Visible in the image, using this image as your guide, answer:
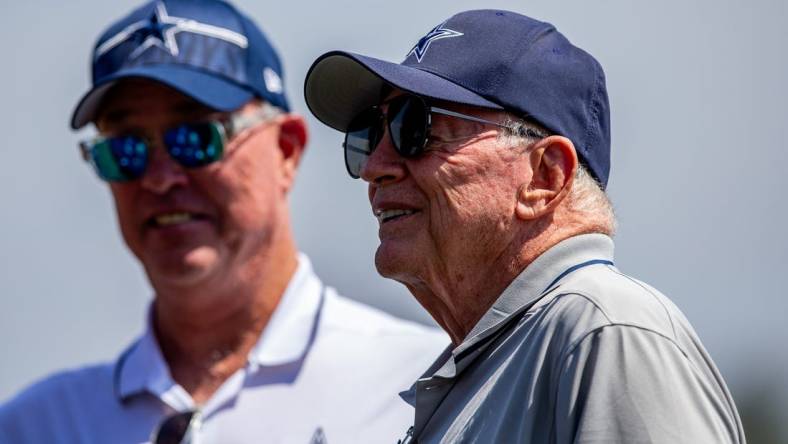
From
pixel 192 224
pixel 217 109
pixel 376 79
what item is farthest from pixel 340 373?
pixel 376 79

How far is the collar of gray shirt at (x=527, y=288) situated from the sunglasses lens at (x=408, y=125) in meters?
0.41

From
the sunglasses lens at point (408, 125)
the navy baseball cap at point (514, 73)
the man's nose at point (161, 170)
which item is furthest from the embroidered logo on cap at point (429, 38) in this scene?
the man's nose at point (161, 170)

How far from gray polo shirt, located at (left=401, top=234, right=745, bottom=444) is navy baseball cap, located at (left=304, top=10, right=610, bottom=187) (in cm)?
30

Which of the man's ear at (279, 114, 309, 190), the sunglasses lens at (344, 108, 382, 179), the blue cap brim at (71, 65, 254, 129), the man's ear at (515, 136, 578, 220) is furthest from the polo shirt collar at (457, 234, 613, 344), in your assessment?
the man's ear at (279, 114, 309, 190)

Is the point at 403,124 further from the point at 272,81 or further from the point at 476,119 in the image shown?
the point at 272,81

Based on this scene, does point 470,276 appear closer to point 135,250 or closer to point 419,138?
point 419,138

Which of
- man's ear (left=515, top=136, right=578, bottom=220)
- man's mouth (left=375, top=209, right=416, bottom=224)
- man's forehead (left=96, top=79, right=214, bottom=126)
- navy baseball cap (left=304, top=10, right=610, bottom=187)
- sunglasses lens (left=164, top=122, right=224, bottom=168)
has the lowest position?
sunglasses lens (left=164, top=122, right=224, bottom=168)

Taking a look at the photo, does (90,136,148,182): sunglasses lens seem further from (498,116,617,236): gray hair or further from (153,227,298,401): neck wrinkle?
(498,116,617,236): gray hair

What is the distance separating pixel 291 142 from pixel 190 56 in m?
0.52

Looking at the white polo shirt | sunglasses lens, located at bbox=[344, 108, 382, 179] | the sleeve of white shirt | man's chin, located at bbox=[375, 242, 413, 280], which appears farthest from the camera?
the white polo shirt

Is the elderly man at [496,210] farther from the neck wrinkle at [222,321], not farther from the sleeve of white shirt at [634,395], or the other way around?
the neck wrinkle at [222,321]

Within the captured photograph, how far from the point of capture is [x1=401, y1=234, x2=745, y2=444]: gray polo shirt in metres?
2.45

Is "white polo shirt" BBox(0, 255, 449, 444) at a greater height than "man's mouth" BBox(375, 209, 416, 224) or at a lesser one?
lesser

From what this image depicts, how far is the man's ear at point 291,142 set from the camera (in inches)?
198
